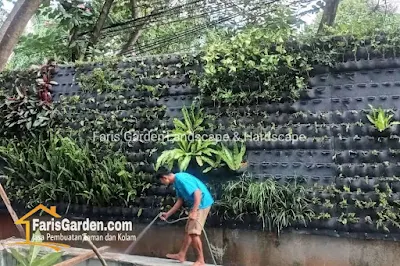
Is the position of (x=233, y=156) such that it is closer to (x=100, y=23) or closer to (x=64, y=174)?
(x=64, y=174)

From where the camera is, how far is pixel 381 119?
3.93 meters

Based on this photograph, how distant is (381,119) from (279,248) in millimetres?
1822

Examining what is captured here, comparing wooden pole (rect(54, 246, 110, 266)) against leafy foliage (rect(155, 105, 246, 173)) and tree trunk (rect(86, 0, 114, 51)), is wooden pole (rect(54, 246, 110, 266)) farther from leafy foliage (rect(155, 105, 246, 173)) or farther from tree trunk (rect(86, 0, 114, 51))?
tree trunk (rect(86, 0, 114, 51))

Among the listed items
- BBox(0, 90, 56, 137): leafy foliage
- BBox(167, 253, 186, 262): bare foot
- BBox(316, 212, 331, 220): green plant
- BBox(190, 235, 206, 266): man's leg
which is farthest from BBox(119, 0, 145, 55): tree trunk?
BBox(316, 212, 331, 220): green plant

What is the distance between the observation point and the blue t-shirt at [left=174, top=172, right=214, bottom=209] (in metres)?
4.18

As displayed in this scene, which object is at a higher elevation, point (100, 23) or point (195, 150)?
point (100, 23)

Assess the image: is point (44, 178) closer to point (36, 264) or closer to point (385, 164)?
point (36, 264)

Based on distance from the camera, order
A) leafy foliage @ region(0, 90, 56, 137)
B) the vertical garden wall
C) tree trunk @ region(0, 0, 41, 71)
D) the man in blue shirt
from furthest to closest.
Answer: leafy foliage @ region(0, 90, 56, 137)
tree trunk @ region(0, 0, 41, 71)
the man in blue shirt
the vertical garden wall

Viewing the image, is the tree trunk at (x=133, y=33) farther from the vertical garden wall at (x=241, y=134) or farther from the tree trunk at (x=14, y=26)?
the tree trunk at (x=14, y=26)

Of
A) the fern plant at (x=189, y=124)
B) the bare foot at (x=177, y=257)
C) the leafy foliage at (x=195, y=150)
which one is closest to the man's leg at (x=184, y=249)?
the bare foot at (x=177, y=257)

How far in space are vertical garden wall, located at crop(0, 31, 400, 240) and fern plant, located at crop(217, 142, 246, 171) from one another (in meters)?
0.02

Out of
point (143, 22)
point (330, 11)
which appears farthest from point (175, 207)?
point (143, 22)

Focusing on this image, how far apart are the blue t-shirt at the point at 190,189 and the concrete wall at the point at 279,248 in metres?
0.55

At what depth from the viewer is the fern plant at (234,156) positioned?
4.48 m
